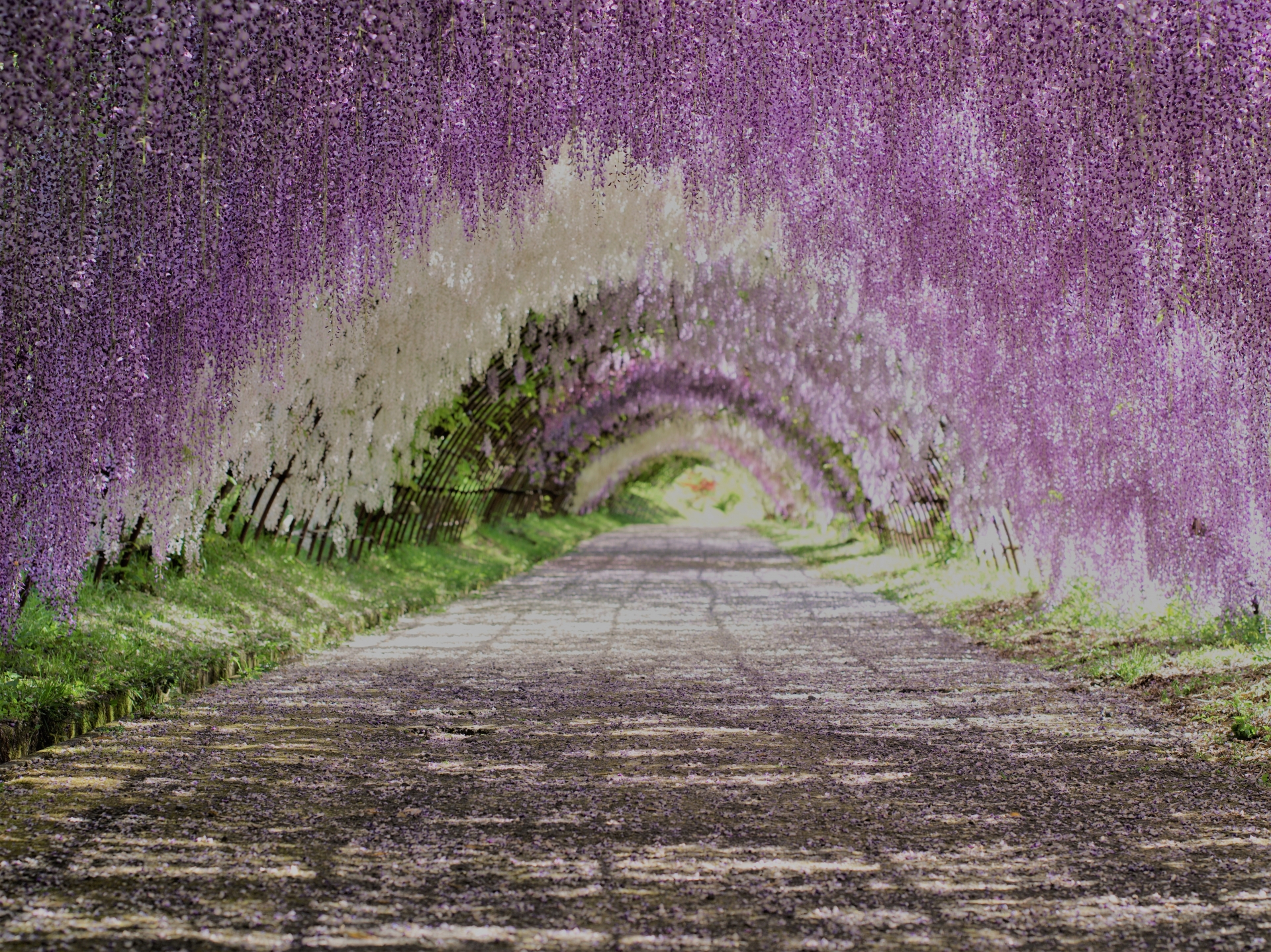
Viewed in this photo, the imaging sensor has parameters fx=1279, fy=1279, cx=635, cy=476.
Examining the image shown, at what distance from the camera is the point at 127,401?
649cm

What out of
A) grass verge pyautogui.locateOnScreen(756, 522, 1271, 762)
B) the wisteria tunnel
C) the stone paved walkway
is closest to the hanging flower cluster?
the wisteria tunnel

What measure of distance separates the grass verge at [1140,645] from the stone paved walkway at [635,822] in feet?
0.93

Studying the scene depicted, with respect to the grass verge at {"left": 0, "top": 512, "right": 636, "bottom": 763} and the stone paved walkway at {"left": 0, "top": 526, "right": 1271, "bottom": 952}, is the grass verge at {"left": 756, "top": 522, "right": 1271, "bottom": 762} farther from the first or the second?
the grass verge at {"left": 0, "top": 512, "right": 636, "bottom": 763}

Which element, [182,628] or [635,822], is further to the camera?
[182,628]

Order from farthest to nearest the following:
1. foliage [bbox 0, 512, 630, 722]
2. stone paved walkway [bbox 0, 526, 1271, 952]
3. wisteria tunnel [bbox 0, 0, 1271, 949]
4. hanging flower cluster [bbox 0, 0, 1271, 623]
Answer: foliage [bbox 0, 512, 630, 722] → hanging flower cluster [bbox 0, 0, 1271, 623] → wisteria tunnel [bbox 0, 0, 1271, 949] → stone paved walkway [bbox 0, 526, 1271, 952]

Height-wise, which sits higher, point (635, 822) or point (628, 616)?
point (635, 822)

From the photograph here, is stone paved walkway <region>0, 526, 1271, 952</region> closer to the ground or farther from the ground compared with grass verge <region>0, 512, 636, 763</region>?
closer to the ground

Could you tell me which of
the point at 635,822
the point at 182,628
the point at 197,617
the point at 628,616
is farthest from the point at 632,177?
the point at 628,616

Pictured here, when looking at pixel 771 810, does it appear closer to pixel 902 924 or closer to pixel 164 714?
pixel 902 924

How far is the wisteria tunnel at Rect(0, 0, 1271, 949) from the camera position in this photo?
136 inches

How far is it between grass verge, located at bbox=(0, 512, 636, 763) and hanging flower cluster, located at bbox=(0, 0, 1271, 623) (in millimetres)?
490

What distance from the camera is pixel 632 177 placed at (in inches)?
282

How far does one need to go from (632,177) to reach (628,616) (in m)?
5.55

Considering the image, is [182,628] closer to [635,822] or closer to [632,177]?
[632,177]
